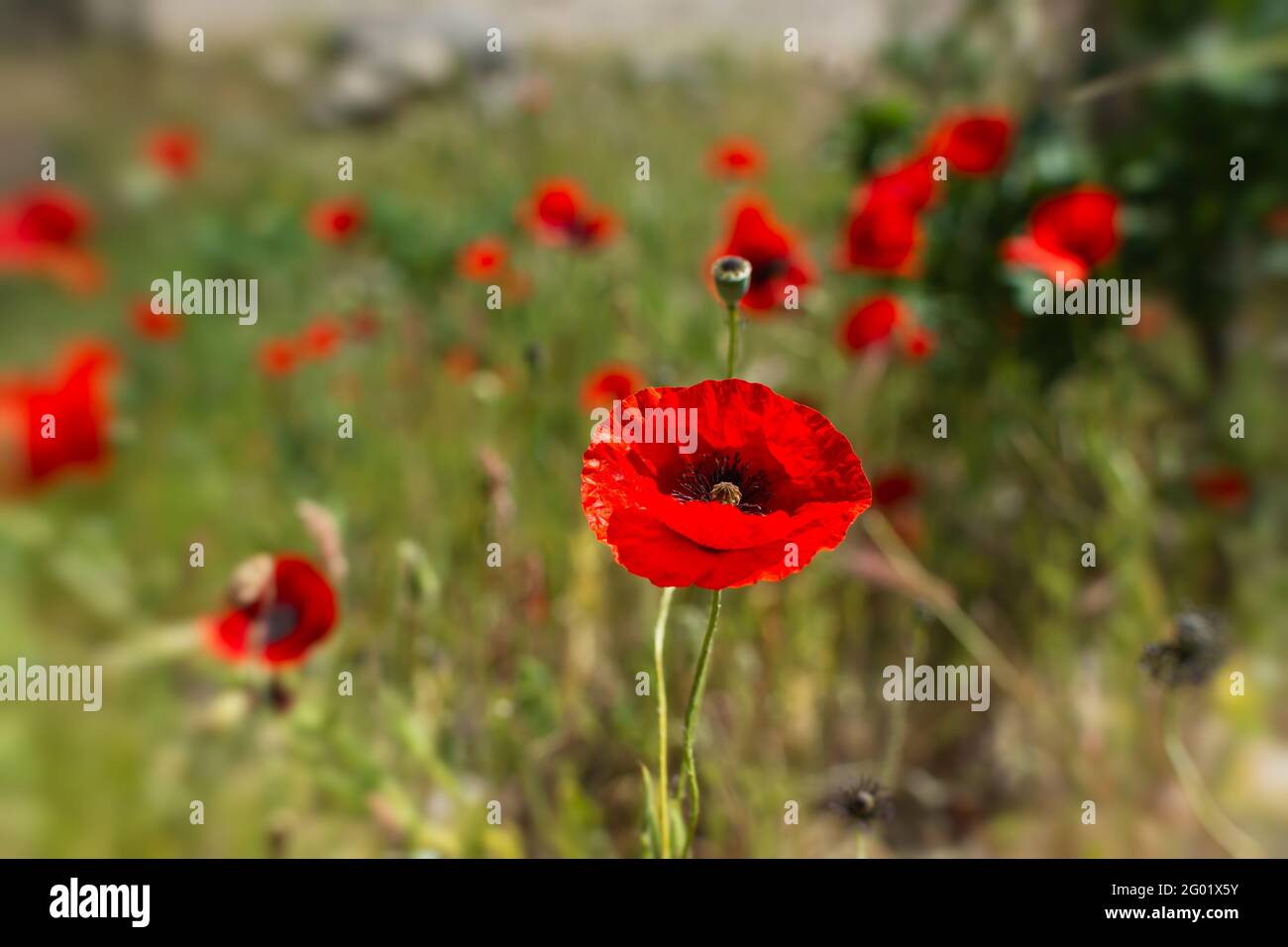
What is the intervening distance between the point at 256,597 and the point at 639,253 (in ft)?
3.34

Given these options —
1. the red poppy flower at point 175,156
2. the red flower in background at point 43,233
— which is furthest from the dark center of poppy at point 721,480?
the red poppy flower at point 175,156

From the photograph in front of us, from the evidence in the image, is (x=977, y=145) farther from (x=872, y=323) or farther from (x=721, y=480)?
(x=721, y=480)

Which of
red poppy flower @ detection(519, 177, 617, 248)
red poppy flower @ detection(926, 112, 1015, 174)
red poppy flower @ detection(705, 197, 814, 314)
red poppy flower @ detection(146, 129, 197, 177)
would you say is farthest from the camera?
red poppy flower @ detection(146, 129, 197, 177)

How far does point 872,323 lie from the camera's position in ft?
3.41

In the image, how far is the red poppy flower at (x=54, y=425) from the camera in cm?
113

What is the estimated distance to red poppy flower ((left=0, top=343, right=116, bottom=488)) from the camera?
1.13 meters

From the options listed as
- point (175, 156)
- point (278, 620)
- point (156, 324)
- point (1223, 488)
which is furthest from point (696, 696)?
point (175, 156)

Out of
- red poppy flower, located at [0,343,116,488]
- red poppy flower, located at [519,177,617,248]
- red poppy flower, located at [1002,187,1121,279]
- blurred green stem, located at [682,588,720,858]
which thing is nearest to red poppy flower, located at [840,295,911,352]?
red poppy flower, located at [1002,187,1121,279]

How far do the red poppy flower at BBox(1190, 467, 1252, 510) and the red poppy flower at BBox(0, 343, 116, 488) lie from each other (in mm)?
1326

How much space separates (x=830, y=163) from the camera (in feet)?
4.30

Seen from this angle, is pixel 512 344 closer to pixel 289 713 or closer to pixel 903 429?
pixel 903 429

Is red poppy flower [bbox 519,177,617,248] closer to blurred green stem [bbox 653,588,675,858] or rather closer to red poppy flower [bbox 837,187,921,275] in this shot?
red poppy flower [bbox 837,187,921,275]

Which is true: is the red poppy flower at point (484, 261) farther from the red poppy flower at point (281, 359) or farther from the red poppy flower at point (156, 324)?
the red poppy flower at point (156, 324)
